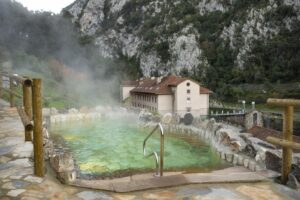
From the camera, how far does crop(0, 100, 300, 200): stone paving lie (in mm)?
3041

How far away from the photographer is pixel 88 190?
3.38 m

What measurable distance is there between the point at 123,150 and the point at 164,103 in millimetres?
16887

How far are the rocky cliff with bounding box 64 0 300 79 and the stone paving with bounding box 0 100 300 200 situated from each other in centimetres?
5156

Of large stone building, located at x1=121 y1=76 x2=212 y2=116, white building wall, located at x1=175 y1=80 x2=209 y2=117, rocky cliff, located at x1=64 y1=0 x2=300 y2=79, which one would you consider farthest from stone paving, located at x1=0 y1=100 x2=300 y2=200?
rocky cliff, located at x1=64 y1=0 x2=300 y2=79

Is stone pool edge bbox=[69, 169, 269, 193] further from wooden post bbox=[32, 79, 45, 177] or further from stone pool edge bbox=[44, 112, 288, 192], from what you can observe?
wooden post bbox=[32, 79, 45, 177]

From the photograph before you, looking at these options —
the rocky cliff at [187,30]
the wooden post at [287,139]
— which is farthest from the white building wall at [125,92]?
the wooden post at [287,139]

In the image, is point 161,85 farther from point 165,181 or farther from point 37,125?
point 37,125

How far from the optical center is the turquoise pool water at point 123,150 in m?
11.7

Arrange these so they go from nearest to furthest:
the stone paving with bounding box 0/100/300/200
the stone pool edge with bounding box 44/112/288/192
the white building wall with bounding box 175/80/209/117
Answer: the stone paving with bounding box 0/100/300/200 < the stone pool edge with bounding box 44/112/288/192 < the white building wall with bounding box 175/80/209/117

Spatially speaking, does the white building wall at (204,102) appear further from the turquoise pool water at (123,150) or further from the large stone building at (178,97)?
the turquoise pool water at (123,150)

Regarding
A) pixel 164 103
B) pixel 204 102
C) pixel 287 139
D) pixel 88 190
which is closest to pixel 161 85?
pixel 164 103

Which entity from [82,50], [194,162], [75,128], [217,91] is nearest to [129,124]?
[75,128]

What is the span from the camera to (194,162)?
41.3 feet

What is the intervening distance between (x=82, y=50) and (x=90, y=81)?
15.9 meters
